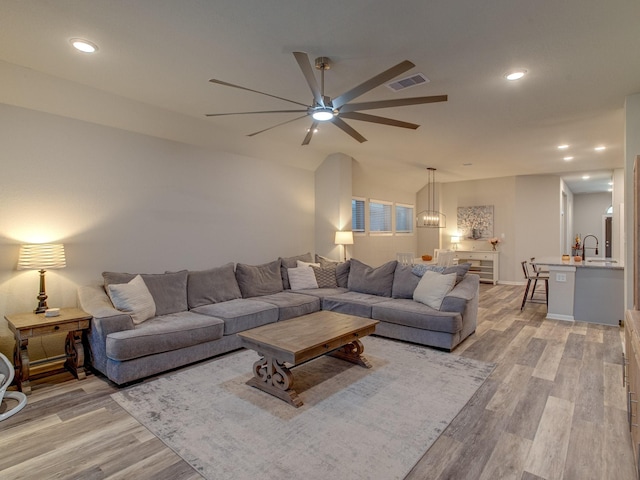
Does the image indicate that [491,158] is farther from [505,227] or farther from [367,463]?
[367,463]

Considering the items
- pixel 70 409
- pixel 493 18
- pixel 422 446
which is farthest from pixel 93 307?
pixel 493 18

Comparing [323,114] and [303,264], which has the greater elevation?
[323,114]

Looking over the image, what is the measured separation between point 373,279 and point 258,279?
1.73 metres

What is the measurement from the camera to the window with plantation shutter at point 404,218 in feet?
29.9

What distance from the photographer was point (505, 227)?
878cm

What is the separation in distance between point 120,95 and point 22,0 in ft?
4.94

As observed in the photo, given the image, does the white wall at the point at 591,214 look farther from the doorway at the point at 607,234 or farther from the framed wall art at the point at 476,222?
the framed wall art at the point at 476,222

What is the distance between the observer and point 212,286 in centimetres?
452

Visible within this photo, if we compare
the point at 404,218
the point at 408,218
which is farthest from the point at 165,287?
the point at 408,218

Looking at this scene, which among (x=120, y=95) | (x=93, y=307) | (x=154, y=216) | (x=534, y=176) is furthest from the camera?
(x=534, y=176)

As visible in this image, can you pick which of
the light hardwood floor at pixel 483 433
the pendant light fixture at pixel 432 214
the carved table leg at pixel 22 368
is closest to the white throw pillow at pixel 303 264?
the light hardwood floor at pixel 483 433

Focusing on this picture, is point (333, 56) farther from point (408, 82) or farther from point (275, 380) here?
point (275, 380)

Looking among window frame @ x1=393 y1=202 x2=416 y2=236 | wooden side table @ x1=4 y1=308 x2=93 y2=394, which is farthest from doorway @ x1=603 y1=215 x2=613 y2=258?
wooden side table @ x1=4 y1=308 x2=93 y2=394

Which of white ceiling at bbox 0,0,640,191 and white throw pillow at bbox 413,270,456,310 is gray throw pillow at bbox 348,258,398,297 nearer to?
white throw pillow at bbox 413,270,456,310
